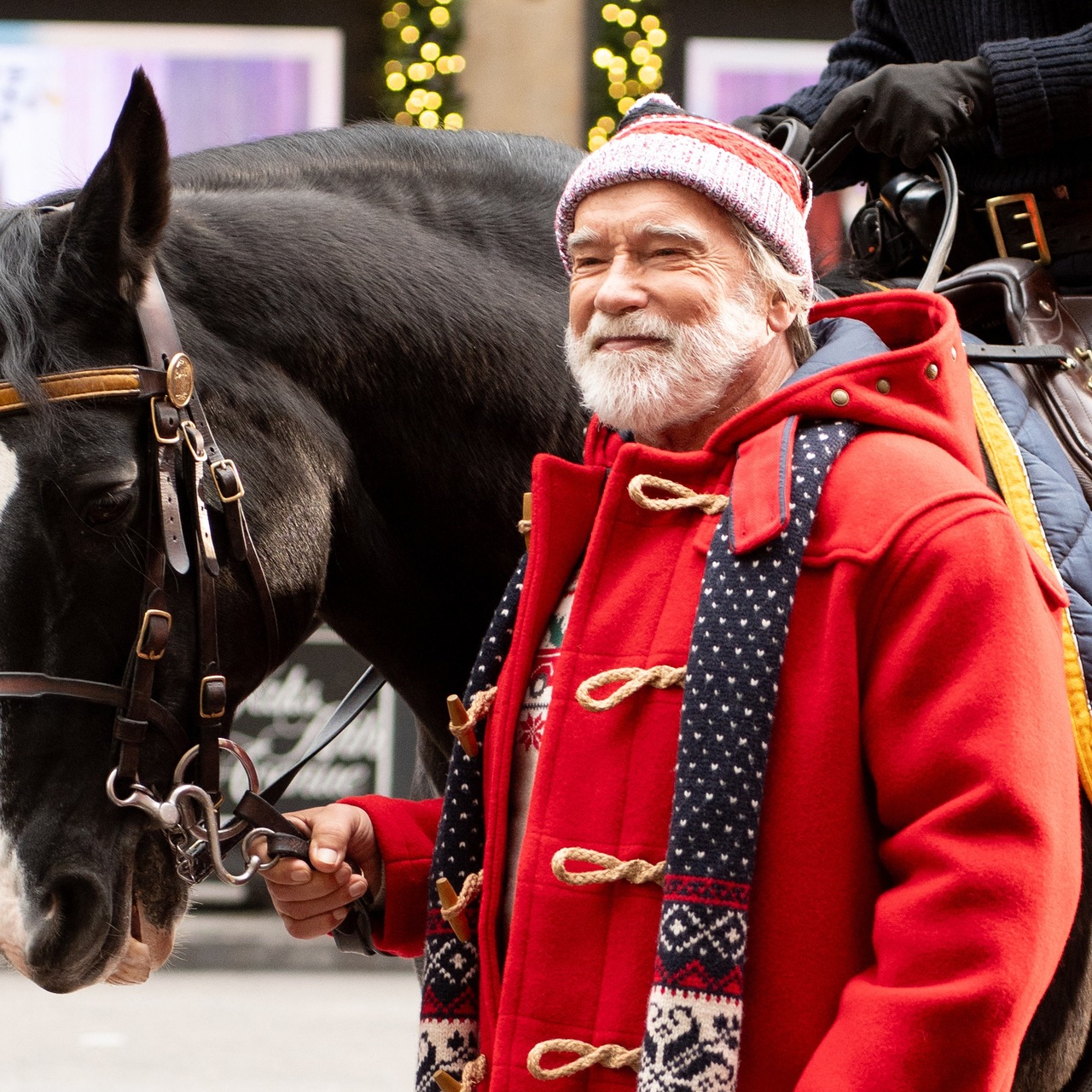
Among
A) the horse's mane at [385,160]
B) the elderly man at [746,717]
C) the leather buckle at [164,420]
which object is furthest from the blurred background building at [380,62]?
the elderly man at [746,717]

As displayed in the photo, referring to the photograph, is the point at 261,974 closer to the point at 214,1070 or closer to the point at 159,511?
the point at 214,1070

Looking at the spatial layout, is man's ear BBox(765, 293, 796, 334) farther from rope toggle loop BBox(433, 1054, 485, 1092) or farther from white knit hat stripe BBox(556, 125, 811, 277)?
rope toggle loop BBox(433, 1054, 485, 1092)

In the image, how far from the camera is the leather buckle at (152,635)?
1.79m

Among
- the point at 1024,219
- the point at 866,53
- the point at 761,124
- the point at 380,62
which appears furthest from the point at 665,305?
the point at 380,62

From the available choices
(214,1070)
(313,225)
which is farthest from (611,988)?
(214,1070)

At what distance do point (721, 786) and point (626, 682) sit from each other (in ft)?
0.52

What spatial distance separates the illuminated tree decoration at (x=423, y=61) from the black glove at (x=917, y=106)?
5.59 meters

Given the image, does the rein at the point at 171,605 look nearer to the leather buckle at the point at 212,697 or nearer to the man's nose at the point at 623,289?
the leather buckle at the point at 212,697

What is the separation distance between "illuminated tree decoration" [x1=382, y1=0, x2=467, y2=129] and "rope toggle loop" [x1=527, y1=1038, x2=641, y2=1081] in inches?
266

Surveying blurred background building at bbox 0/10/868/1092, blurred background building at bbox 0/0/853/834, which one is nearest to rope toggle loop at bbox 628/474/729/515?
blurred background building at bbox 0/10/868/1092

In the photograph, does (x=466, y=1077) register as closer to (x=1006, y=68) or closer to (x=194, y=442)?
(x=194, y=442)

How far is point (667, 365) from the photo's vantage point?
1.58 meters

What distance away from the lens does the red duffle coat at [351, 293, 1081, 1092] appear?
126cm

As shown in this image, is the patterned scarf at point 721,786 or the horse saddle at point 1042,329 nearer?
the patterned scarf at point 721,786
